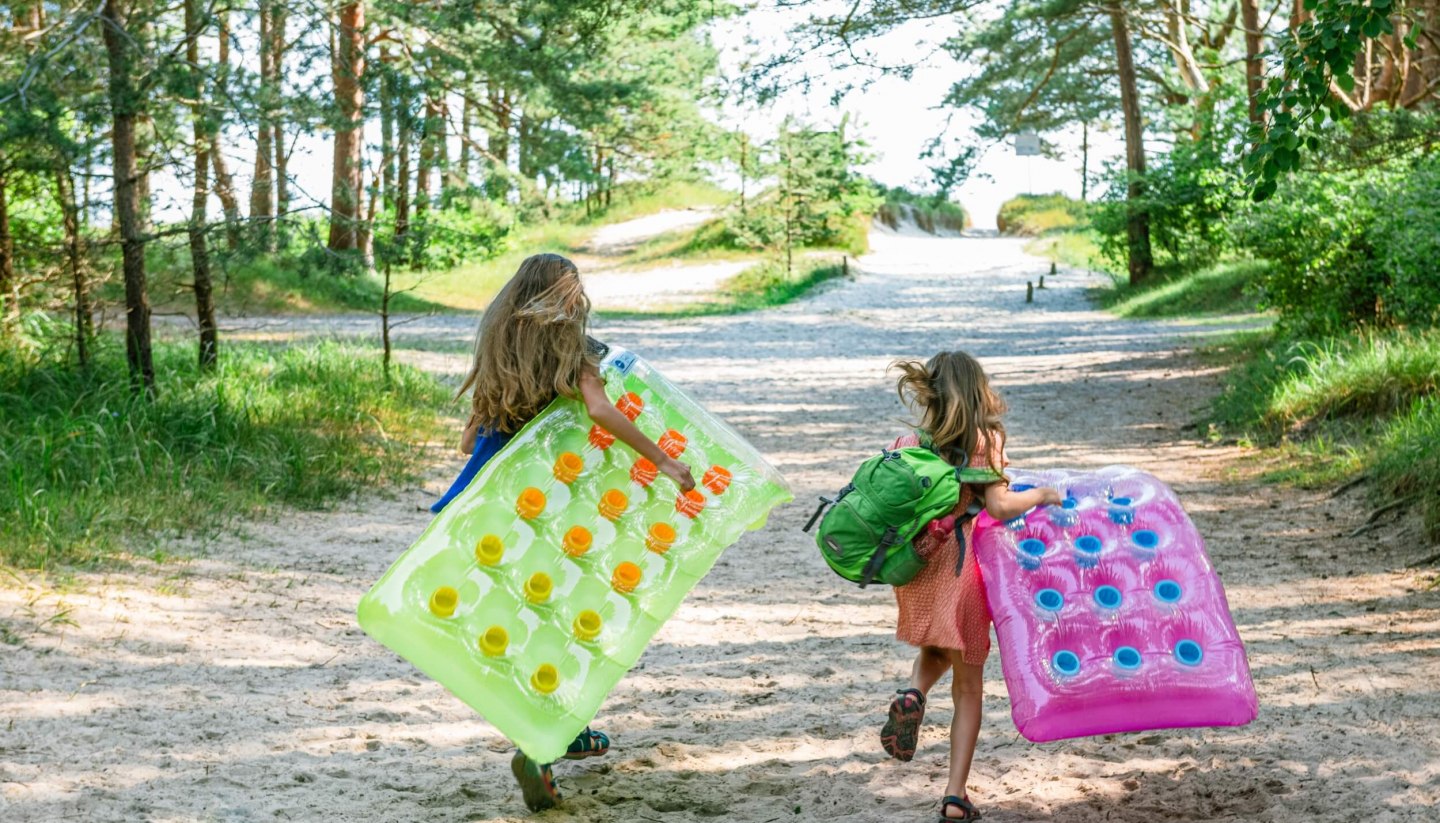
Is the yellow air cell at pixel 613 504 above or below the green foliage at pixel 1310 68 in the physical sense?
below

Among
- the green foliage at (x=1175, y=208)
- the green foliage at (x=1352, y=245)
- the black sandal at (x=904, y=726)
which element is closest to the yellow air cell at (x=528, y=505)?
the black sandal at (x=904, y=726)

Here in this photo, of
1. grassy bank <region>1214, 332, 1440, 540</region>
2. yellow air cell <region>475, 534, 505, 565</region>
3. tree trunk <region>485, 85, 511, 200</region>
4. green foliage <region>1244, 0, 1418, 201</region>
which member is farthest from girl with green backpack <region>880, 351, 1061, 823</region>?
tree trunk <region>485, 85, 511, 200</region>

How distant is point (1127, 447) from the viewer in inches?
467

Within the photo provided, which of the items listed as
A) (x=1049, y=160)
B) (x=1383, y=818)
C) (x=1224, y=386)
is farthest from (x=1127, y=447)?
(x=1049, y=160)

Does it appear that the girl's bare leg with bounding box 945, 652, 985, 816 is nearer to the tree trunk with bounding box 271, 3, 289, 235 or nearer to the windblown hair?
the windblown hair

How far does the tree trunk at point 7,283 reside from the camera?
34.2ft

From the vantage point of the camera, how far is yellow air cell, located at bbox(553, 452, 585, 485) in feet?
14.5

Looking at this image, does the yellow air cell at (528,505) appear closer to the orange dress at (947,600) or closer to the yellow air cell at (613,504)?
the yellow air cell at (613,504)

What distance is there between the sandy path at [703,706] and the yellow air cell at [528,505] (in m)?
0.99

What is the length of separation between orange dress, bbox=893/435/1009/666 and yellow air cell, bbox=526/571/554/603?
1110 mm

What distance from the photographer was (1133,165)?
26.4 metres

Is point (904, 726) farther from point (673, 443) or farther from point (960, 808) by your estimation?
point (673, 443)

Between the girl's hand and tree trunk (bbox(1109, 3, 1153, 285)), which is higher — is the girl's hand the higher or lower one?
the lower one

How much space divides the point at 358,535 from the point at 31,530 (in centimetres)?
208
